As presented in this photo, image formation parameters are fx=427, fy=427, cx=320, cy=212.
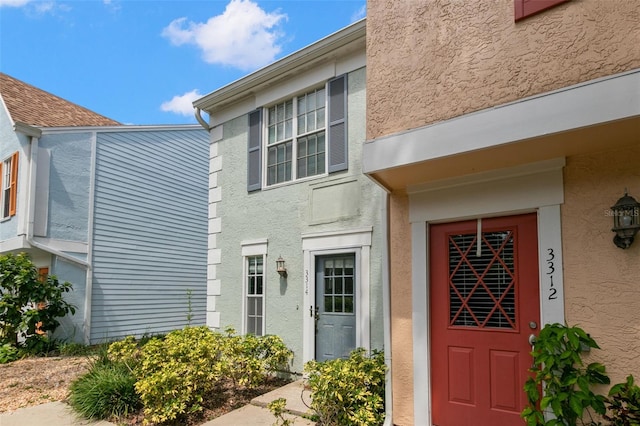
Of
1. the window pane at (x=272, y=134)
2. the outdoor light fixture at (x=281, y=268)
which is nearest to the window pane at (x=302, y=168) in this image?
the window pane at (x=272, y=134)

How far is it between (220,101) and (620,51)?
6.84 meters

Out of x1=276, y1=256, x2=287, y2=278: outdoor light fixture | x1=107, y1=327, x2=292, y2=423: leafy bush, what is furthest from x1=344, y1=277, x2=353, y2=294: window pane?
x1=107, y1=327, x2=292, y2=423: leafy bush

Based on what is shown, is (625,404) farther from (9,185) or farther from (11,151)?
(11,151)

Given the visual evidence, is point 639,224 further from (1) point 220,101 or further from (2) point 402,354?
(1) point 220,101

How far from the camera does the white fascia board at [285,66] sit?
6.43 metres

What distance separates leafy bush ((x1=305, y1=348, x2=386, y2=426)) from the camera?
182 inches

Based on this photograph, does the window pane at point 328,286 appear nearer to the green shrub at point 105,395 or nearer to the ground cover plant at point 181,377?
the ground cover plant at point 181,377

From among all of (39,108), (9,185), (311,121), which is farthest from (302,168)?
(39,108)

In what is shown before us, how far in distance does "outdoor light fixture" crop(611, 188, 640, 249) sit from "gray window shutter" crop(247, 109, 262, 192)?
220 inches

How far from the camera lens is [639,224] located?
340 centimetres

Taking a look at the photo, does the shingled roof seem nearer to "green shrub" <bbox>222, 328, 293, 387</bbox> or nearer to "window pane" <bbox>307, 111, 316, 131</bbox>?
"window pane" <bbox>307, 111, 316, 131</bbox>

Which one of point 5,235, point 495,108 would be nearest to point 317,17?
point 495,108

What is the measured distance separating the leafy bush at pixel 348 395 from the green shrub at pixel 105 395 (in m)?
2.69

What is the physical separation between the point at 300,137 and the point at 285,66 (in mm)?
1218
